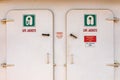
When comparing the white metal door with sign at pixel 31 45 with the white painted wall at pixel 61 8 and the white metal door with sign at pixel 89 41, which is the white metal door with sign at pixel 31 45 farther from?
the white metal door with sign at pixel 89 41

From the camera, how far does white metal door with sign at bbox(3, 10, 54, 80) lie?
2895mm

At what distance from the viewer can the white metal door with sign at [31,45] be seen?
2.89 meters

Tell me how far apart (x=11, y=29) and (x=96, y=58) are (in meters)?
1.40

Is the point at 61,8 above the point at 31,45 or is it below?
above

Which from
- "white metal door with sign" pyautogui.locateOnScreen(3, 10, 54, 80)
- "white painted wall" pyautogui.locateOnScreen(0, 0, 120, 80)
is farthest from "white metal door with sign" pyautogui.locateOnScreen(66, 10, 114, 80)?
"white metal door with sign" pyautogui.locateOnScreen(3, 10, 54, 80)

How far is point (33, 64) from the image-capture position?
2.90m

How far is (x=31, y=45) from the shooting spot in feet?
9.54

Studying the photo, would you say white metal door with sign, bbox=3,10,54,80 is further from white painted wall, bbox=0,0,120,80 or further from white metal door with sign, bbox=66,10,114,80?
white metal door with sign, bbox=66,10,114,80

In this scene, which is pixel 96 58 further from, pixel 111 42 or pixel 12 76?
pixel 12 76

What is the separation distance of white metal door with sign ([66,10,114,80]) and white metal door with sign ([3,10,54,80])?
12.6 inches

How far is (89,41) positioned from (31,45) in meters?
0.91

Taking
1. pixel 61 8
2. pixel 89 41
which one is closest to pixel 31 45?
pixel 61 8

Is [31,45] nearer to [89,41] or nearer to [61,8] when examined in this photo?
[61,8]

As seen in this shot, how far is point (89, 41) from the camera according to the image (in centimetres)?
290
